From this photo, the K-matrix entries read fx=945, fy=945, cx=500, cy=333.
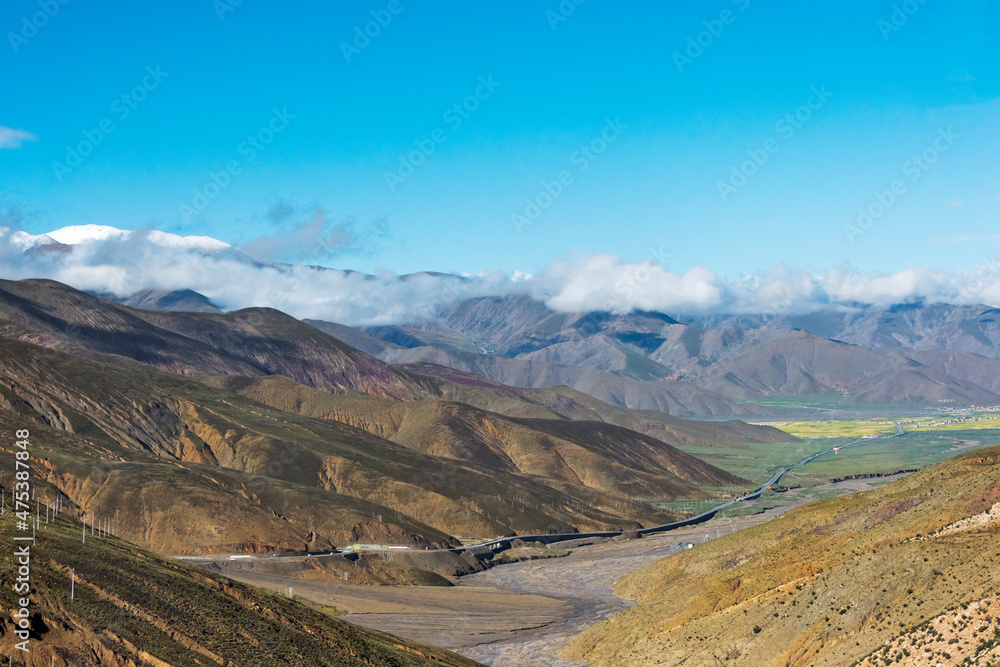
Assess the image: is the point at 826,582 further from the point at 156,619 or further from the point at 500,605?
the point at 500,605

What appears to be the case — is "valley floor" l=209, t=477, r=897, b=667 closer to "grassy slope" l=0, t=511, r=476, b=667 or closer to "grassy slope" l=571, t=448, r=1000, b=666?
"grassy slope" l=571, t=448, r=1000, b=666

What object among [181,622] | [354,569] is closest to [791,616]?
[181,622]

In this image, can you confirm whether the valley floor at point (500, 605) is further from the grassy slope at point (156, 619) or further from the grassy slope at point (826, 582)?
the grassy slope at point (156, 619)

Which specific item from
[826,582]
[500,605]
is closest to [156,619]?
[826,582]

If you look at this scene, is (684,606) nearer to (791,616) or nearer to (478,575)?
(791,616)

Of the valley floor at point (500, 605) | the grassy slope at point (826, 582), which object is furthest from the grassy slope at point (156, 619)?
the valley floor at point (500, 605)
